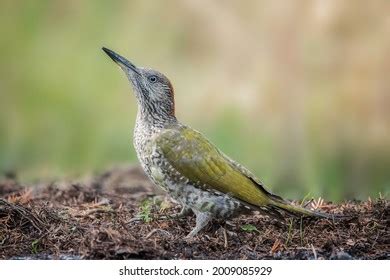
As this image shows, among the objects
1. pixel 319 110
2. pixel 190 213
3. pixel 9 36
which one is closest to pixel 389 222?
pixel 190 213

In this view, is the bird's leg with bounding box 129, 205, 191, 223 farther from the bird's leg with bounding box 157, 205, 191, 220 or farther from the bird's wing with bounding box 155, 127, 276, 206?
the bird's wing with bounding box 155, 127, 276, 206

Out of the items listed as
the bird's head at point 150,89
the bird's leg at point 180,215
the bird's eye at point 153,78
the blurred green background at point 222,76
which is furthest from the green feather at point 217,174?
the blurred green background at point 222,76

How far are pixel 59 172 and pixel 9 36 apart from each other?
1.40 meters

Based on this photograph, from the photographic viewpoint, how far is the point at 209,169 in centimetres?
409

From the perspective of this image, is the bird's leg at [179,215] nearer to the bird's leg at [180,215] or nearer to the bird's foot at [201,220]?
the bird's leg at [180,215]

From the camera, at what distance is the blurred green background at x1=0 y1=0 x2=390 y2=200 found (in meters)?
5.86

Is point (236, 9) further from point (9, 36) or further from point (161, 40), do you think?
point (9, 36)

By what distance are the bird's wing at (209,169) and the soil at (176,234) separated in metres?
0.20

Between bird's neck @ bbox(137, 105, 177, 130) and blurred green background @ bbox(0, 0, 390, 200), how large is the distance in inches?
61.4

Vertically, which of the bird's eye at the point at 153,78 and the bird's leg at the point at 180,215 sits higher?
the bird's eye at the point at 153,78

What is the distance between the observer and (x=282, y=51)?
20.4 feet

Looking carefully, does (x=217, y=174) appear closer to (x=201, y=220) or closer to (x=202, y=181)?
(x=202, y=181)

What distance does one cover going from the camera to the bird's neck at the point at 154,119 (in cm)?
443

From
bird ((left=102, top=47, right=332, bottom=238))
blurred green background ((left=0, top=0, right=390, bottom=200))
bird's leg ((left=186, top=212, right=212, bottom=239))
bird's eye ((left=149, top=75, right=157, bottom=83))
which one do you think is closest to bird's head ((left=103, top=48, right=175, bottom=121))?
bird's eye ((left=149, top=75, right=157, bottom=83))
